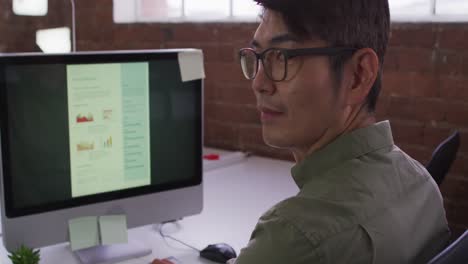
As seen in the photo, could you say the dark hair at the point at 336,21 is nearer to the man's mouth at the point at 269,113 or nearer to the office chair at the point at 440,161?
the man's mouth at the point at 269,113

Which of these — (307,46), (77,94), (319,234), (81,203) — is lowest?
(81,203)

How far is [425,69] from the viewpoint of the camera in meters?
2.01

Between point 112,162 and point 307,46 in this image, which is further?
point 112,162

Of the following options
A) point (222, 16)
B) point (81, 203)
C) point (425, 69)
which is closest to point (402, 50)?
point (425, 69)

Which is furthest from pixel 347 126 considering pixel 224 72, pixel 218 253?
pixel 224 72

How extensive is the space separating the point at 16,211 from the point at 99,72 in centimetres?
37

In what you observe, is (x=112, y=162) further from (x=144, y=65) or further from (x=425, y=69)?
(x=425, y=69)

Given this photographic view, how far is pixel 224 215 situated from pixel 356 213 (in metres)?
0.93

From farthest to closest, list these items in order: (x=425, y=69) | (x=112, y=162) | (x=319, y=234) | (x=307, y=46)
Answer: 1. (x=425, y=69)
2. (x=112, y=162)
3. (x=307, y=46)
4. (x=319, y=234)

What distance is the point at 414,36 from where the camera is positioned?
2.02 m

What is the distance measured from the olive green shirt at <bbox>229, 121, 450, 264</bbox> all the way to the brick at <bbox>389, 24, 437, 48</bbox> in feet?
3.38

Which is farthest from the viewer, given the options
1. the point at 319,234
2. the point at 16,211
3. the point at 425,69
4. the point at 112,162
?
the point at 425,69

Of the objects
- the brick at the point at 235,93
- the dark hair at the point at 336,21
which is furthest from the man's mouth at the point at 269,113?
the brick at the point at 235,93

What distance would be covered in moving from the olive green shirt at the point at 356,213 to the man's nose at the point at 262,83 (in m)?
0.14
